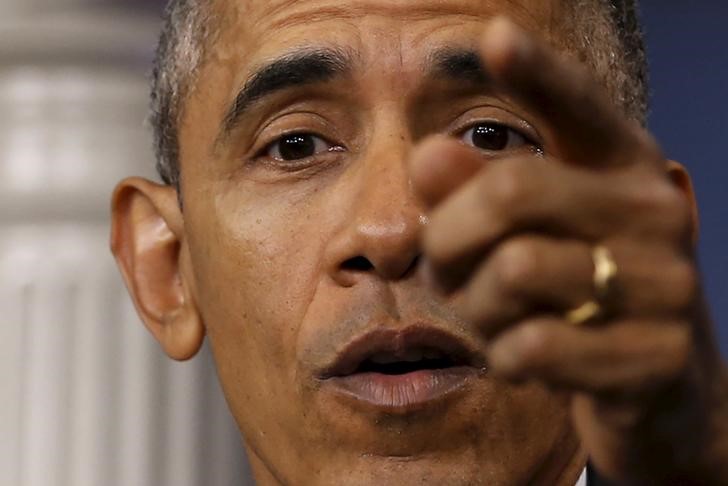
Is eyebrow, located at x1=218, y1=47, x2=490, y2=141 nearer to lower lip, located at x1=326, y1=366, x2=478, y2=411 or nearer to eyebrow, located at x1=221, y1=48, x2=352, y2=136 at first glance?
eyebrow, located at x1=221, y1=48, x2=352, y2=136

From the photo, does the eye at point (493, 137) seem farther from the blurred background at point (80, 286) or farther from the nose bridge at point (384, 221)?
the blurred background at point (80, 286)

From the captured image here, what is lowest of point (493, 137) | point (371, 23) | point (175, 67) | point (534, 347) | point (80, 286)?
point (534, 347)

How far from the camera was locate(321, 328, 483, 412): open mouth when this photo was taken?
150cm

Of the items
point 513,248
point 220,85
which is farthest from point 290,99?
point 513,248

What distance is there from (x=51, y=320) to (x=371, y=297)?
62.1 inches

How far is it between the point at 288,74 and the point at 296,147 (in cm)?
9

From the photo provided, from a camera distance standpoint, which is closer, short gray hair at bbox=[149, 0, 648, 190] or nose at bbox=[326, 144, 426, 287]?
nose at bbox=[326, 144, 426, 287]

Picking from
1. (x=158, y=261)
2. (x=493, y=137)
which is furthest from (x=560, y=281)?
(x=158, y=261)

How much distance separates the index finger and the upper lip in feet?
1.71

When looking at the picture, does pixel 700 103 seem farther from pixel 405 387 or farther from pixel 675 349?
pixel 675 349

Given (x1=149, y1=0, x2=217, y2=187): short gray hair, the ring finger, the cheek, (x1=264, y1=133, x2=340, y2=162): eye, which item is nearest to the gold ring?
the ring finger

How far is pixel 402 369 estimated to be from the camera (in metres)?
1.53

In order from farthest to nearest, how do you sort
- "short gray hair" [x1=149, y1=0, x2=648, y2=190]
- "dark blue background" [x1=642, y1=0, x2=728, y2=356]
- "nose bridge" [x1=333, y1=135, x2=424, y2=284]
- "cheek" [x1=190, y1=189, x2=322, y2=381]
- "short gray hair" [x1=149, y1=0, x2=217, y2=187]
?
"dark blue background" [x1=642, y1=0, x2=728, y2=356] → "short gray hair" [x1=149, y1=0, x2=217, y2=187] → "short gray hair" [x1=149, y1=0, x2=648, y2=190] → "cheek" [x1=190, y1=189, x2=322, y2=381] → "nose bridge" [x1=333, y1=135, x2=424, y2=284]

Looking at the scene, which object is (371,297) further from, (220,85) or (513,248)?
(513,248)
